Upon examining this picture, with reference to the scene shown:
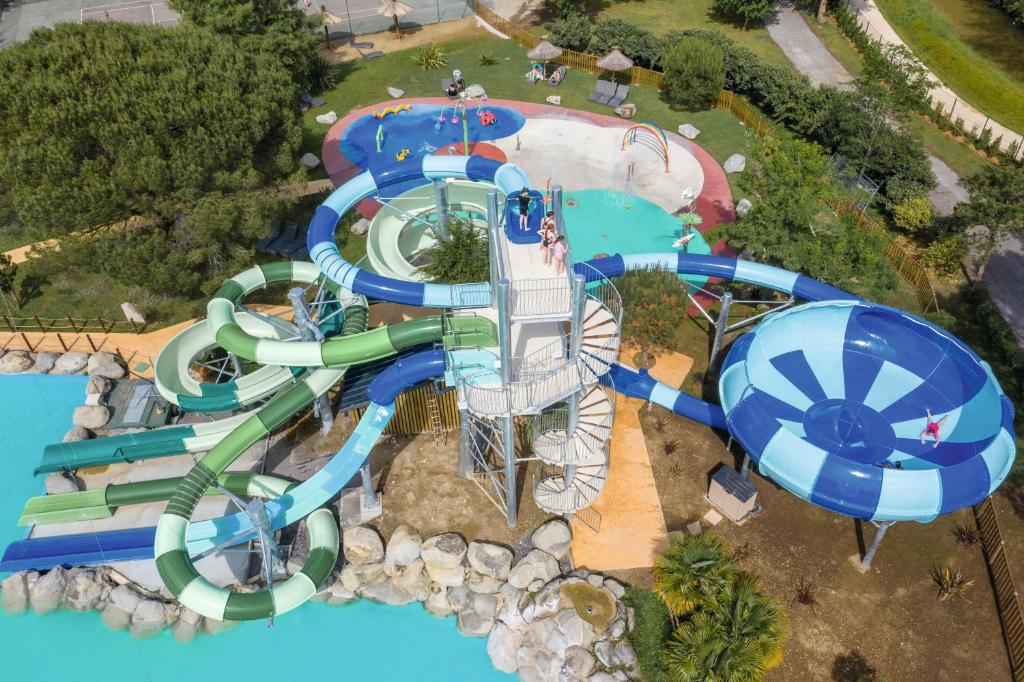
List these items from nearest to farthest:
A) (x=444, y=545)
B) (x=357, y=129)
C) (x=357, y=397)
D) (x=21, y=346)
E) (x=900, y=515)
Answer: (x=900, y=515), (x=444, y=545), (x=357, y=397), (x=21, y=346), (x=357, y=129)

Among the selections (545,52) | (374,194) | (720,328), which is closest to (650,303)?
(720,328)

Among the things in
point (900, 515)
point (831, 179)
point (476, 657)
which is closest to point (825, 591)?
point (900, 515)

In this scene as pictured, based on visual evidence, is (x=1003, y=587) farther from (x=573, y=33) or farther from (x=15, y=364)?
(x=573, y=33)

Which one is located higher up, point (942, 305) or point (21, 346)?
point (942, 305)

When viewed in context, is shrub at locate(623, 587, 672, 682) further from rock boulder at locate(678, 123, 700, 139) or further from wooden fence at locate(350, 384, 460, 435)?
rock boulder at locate(678, 123, 700, 139)

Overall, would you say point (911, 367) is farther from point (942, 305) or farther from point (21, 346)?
point (21, 346)

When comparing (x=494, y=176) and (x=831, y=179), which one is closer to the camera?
(x=494, y=176)

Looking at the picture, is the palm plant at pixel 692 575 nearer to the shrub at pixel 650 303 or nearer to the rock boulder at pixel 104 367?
the shrub at pixel 650 303

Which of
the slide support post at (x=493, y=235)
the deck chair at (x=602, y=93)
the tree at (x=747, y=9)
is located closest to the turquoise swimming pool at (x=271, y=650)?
the slide support post at (x=493, y=235)
